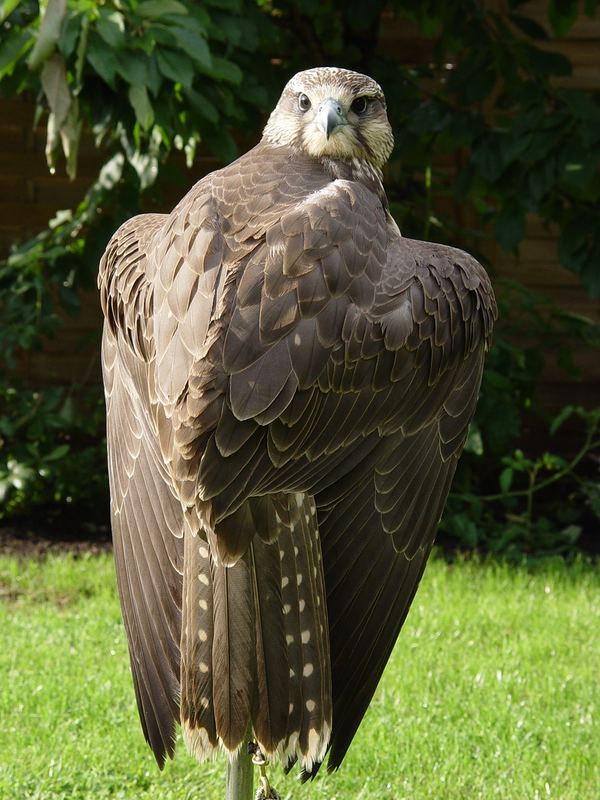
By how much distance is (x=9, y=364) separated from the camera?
660 cm

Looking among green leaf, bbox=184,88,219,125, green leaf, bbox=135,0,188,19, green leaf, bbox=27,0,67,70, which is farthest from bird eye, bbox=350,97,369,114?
green leaf, bbox=184,88,219,125

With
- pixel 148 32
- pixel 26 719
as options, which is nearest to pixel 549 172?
pixel 148 32

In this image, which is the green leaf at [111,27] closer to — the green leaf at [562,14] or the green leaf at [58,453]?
the green leaf at [562,14]

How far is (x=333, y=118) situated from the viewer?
333cm

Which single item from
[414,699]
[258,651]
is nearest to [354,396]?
[258,651]

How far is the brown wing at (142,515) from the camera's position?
2.95 m

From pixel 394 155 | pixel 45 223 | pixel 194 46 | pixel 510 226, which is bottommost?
pixel 45 223

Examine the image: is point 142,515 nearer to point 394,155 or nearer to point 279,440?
point 279,440

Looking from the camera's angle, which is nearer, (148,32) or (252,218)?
(252,218)

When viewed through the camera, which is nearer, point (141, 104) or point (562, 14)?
point (141, 104)

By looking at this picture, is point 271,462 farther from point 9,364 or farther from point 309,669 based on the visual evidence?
point 9,364

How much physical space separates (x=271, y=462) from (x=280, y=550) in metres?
0.20

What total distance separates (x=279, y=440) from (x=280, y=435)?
0.01m

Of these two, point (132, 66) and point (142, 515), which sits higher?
point (132, 66)
